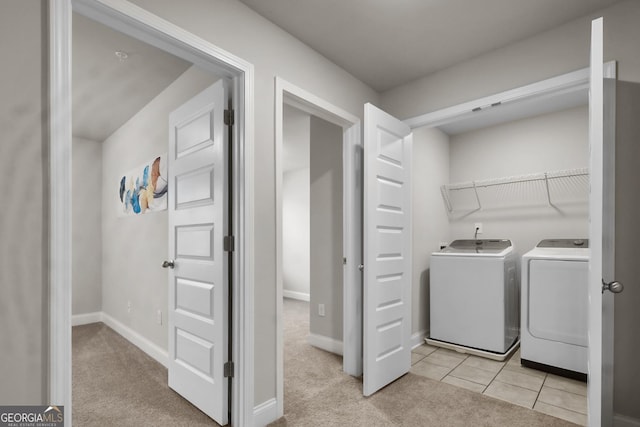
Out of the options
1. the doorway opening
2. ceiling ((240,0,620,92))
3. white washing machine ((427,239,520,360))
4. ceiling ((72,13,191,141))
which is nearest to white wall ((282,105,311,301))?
the doorway opening

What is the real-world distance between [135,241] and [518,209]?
407 centimetres

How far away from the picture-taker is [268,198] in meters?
1.99

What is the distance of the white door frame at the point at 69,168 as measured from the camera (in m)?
1.15

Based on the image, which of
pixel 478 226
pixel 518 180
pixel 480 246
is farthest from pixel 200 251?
pixel 518 180

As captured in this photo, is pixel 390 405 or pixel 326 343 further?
pixel 326 343

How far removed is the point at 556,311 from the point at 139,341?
367cm

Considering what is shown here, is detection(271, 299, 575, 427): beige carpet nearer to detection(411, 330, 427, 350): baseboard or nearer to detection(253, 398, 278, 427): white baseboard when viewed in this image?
detection(253, 398, 278, 427): white baseboard

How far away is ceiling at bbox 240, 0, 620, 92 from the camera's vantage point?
188 cm

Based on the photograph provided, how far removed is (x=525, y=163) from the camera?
366 centimetres

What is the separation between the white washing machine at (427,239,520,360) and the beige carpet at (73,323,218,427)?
2328 mm

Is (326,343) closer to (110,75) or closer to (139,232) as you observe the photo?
(139,232)

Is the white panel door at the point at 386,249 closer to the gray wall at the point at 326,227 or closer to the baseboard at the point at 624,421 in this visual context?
the gray wall at the point at 326,227
